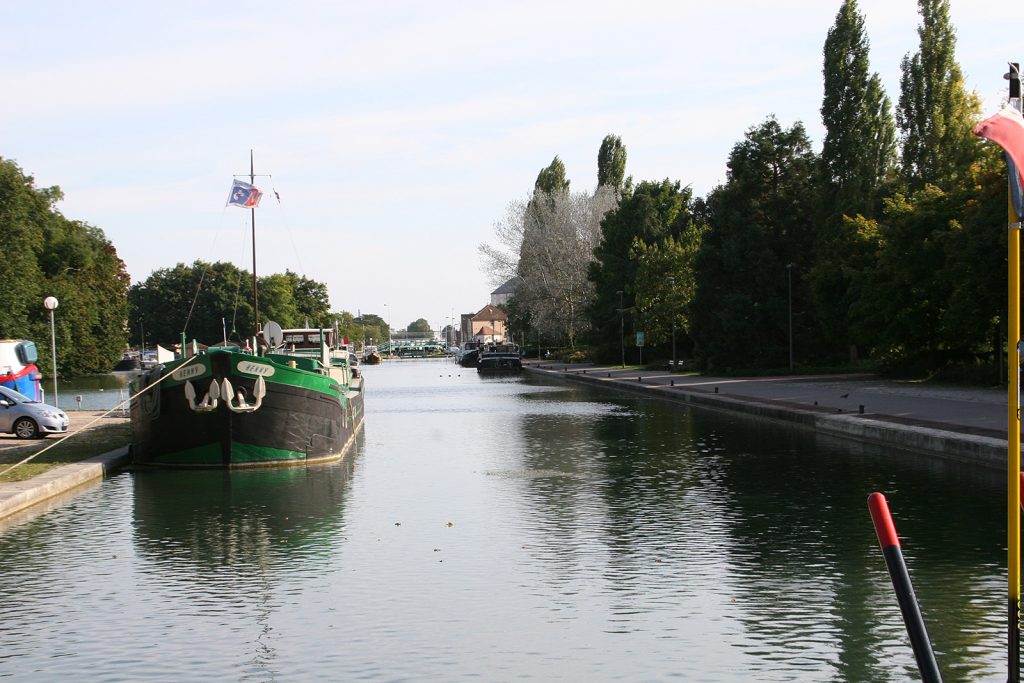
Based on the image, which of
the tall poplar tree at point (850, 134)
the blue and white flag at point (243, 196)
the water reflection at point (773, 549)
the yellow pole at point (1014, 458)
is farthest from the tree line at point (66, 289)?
the tall poplar tree at point (850, 134)

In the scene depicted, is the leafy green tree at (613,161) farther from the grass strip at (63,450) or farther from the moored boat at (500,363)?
the grass strip at (63,450)

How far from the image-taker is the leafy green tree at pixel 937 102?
5966 cm

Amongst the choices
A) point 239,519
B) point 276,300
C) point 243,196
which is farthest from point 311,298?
point 239,519

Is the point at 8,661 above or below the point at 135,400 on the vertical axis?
below

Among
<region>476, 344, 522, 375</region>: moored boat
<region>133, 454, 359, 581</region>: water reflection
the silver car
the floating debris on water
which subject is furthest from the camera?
<region>476, 344, 522, 375</region>: moored boat

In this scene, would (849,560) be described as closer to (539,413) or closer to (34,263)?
(539,413)

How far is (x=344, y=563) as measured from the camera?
1273cm

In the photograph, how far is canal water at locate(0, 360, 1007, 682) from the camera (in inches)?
344

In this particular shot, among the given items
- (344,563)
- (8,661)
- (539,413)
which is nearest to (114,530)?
(344,563)

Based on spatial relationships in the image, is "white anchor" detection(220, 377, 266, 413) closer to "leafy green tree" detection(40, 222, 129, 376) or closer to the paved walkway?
the paved walkway

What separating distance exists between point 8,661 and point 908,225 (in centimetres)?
4088

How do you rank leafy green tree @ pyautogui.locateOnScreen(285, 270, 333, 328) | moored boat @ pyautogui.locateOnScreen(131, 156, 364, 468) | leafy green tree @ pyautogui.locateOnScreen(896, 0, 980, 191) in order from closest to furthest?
moored boat @ pyautogui.locateOnScreen(131, 156, 364, 468)
leafy green tree @ pyautogui.locateOnScreen(896, 0, 980, 191)
leafy green tree @ pyautogui.locateOnScreen(285, 270, 333, 328)

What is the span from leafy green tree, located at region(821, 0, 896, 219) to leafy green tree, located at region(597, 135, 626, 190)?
41273 mm

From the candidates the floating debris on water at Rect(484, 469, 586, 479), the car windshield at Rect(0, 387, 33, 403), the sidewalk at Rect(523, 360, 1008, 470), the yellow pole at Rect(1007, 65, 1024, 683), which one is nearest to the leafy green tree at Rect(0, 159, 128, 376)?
the sidewalk at Rect(523, 360, 1008, 470)
